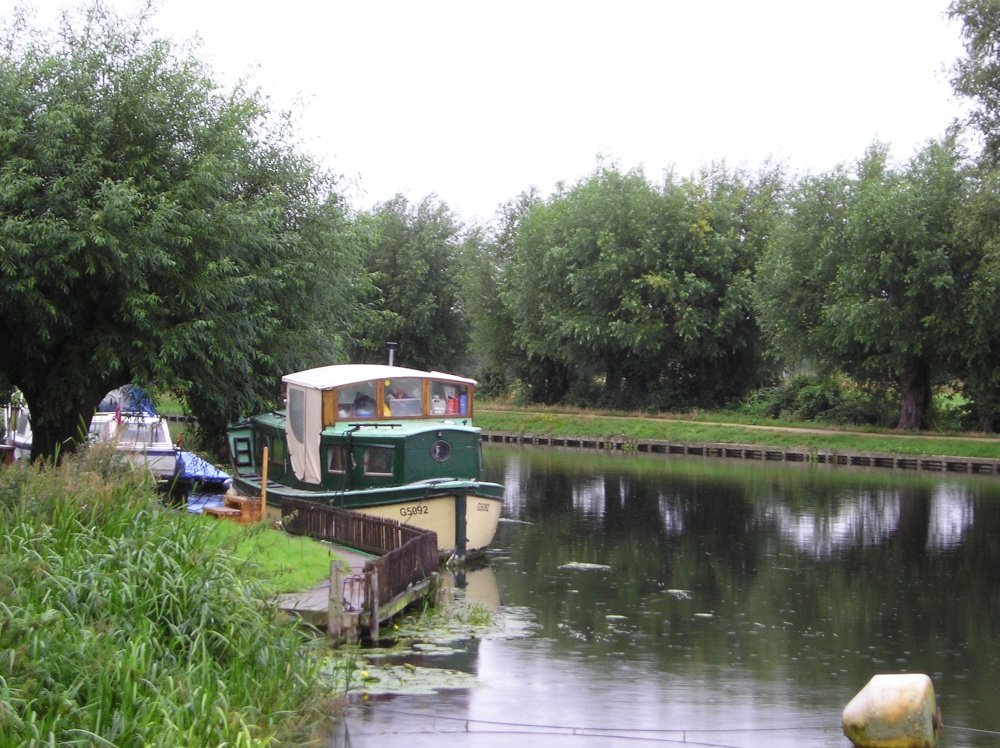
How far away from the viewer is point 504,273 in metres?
66.7

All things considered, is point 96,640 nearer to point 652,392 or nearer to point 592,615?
point 592,615

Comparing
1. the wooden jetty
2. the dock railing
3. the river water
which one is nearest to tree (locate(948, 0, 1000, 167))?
the river water

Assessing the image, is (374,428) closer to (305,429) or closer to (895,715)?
(305,429)

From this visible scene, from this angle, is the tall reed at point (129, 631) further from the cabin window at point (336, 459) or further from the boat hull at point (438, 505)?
the cabin window at point (336, 459)

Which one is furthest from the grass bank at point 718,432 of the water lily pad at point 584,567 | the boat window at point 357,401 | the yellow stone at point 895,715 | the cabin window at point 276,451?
the yellow stone at point 895,715

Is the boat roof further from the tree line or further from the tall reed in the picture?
the tall reed

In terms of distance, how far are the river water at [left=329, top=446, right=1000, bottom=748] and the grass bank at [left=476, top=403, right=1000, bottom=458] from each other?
34.7 feet

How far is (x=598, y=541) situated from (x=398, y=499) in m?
6.59

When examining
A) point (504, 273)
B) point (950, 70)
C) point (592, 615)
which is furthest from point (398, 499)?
point (504, 273)

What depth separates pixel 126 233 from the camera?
59.7ft

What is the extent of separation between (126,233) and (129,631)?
1078 centimetres

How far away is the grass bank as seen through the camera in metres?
43.3

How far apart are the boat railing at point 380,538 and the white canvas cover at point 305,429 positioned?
44.4 inches

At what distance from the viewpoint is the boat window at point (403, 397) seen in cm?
2122
